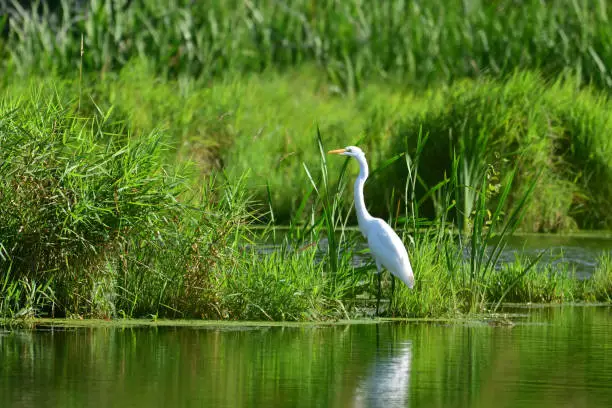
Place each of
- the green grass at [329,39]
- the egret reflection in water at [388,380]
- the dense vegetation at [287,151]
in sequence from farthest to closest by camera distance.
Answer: the green grass at [329,39], the dense vegetation at [287,151], the egret reflection in water at [388,380]

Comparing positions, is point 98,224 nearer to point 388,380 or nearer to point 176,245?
point 176,245

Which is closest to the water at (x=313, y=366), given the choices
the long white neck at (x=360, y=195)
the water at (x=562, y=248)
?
the long white neck at (x=360, y=195)

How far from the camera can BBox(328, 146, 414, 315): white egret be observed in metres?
10.9

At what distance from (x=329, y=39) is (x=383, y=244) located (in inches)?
545

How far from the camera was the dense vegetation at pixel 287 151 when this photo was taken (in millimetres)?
10453

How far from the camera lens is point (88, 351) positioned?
9078mm

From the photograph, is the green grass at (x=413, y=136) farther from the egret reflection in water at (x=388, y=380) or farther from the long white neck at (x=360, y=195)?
the egret reflection in water at (x=388, y=380)

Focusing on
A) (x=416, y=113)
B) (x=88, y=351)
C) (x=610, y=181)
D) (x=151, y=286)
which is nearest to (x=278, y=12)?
(x=416, y=113)

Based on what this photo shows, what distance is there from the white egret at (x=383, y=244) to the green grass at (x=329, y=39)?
406 inches

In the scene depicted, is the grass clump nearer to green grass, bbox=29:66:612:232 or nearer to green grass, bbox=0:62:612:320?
green grass, bbox=0:62:612:320

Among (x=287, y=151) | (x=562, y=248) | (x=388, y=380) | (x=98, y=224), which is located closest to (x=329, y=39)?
(x=287, y=151)

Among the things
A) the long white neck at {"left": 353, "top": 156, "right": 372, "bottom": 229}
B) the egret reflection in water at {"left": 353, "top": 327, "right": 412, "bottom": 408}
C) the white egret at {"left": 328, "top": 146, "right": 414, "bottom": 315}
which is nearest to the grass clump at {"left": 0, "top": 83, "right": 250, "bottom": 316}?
the white egret at {"left": 328, "top": 146, "right": 414, "bottom": 315}

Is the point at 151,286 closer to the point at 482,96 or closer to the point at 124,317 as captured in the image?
the point at 124,317

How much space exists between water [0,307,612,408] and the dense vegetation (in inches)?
24.3
